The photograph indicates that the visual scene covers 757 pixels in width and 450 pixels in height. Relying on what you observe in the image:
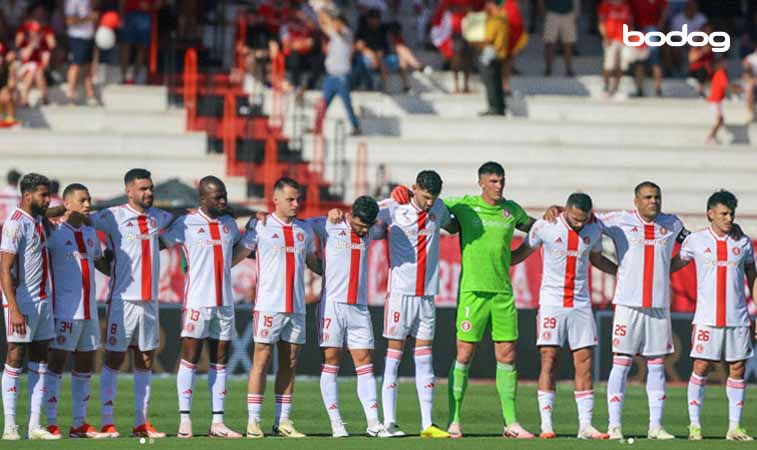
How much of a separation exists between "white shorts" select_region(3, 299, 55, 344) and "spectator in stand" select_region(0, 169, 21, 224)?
710 cm

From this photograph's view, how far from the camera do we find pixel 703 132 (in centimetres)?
2931

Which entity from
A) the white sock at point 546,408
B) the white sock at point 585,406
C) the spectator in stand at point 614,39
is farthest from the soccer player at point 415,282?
the spectator in stand at point 614,39

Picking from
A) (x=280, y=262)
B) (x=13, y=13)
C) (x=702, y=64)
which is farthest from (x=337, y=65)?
(x=280, y=262)

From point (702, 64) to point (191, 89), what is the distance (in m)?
8.75

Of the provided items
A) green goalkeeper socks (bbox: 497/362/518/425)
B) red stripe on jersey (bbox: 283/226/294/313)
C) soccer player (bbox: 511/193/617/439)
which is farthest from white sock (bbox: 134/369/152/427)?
soccer player (bbox: 511/193/617/439)

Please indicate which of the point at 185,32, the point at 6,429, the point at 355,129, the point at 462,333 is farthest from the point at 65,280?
the point at 185,32

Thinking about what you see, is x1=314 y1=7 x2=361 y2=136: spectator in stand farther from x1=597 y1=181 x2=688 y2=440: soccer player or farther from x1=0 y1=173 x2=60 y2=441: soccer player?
x1=0 y1=173 x2=60 y2=441: soccer player

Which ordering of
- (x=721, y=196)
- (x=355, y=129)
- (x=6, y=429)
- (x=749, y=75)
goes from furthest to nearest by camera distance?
(x=749, y=75)
(x=355, y=129)
(x=721, y=196)
(x=6, y=429)

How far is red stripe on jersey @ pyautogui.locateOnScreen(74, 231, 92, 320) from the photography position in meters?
15.8

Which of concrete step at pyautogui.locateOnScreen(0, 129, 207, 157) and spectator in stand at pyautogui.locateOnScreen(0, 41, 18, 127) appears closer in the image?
concrete step at pyautogui.locateOnScreen(0, 129, 207, 157)

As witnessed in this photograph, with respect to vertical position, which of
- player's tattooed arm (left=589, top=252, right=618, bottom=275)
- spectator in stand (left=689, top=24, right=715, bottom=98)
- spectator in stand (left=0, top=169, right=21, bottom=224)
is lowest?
player's tattooed arm (left=589, top=252, right=618, bottom=275)

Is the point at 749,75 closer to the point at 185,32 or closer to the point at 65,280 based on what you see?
the point at 185,32

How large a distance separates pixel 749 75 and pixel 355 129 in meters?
6.94

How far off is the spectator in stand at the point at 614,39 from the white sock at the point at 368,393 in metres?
14.8
